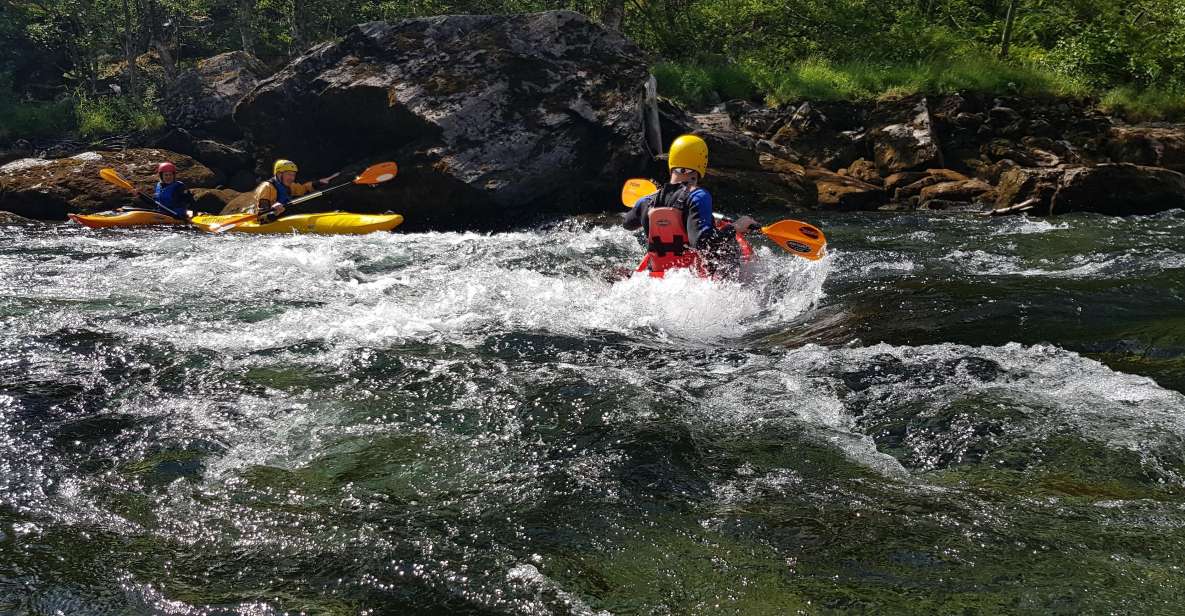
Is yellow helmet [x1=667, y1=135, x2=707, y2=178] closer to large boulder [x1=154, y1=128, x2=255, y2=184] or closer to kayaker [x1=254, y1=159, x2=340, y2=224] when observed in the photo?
kayaker [x1=254, y1=159, x2=340, y2=224]

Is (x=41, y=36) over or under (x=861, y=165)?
over

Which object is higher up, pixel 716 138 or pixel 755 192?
pixel 716 138

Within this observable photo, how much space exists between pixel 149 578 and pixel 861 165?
1277 cm

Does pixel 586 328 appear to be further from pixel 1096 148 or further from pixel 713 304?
pixel 1096 148

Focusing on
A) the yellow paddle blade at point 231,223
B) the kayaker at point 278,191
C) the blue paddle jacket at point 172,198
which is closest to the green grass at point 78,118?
the blue paddle jacket at point 172,198

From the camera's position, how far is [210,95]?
54.3 feet

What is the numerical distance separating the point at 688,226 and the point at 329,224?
601 cm

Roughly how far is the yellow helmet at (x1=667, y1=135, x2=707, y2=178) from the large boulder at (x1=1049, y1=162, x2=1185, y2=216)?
6194 mm

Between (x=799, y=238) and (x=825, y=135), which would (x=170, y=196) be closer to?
(x=799, y=238)

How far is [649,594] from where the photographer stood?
7.98ft

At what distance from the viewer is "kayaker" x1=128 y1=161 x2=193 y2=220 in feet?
39.2

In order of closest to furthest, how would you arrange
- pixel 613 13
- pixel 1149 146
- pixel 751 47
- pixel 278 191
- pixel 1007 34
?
pixel 278 191 → pixel 1149 146 → pixel 1007 34 → pixel 613 13 → pixel 751 47

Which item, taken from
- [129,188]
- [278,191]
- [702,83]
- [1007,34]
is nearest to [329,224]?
[278,191]

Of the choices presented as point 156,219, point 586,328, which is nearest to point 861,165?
point 586,328
